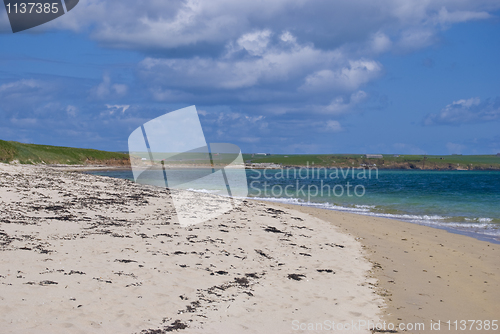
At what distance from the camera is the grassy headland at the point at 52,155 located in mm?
54656

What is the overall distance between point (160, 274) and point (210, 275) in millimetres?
938

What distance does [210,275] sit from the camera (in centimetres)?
702

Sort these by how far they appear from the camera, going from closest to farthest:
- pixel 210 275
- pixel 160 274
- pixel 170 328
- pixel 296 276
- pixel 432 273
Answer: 1. pixel 170 328
2. pixel 160 274
3. pixel 210 275
4. pixel 296 276
5. pixel 432 273

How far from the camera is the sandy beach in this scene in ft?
16.7

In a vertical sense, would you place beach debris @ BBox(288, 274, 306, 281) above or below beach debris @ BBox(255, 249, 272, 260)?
below

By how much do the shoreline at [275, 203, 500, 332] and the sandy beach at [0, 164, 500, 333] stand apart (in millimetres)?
39

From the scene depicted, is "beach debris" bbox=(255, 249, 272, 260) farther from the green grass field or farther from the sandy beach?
the green grass field

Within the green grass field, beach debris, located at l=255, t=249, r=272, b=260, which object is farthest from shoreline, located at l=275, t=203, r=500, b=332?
the green grass field

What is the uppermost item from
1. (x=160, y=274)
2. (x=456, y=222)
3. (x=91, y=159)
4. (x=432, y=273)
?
(x=91, y=159)

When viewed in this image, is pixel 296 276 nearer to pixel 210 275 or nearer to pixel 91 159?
pixel 210 275

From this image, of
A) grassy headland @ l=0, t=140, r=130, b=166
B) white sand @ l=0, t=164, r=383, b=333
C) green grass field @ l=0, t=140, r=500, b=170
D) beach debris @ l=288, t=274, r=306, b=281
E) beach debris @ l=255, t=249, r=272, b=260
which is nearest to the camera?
white sand @ l=0, t=164, r=383, b=333

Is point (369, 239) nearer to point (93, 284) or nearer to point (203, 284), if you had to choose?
point (203, 284)

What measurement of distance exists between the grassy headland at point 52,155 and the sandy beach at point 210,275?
47.0 metres

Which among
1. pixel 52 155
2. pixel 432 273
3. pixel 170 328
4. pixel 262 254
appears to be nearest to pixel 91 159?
pixel 52 155
